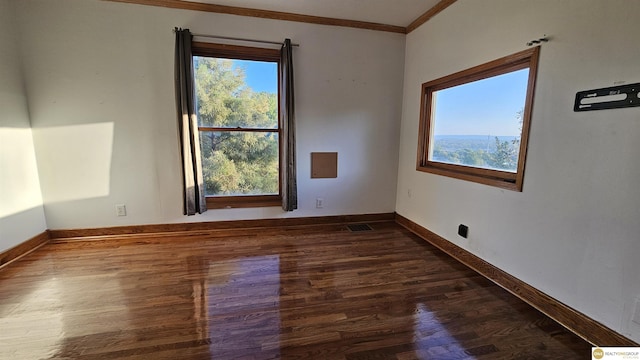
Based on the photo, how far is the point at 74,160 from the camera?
2.91 m

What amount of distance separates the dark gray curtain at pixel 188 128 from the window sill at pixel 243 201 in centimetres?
20

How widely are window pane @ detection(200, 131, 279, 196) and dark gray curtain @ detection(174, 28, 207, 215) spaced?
215 mm

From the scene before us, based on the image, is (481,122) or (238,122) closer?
(481,122)

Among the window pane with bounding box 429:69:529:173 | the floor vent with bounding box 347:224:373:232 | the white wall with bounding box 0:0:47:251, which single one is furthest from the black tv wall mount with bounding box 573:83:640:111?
the white wall with bounding box 0:0:47:251

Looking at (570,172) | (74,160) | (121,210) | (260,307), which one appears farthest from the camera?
(121,210)

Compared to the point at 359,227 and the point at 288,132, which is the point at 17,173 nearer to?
the point at 288,132

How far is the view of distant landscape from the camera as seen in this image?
2238mm

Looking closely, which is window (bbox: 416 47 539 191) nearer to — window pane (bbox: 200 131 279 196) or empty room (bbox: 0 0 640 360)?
empty room (bbox: 0 0 640 360)

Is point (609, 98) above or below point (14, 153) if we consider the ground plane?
above

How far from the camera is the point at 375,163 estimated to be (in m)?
3.74

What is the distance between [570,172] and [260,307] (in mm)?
2233

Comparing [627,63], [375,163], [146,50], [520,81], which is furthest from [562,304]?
[146,50]

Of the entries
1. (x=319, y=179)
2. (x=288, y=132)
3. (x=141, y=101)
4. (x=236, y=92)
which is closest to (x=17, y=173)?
(x=141, y=101)

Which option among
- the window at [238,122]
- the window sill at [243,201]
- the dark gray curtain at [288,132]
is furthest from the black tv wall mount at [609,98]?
the window sill at [243,201]
